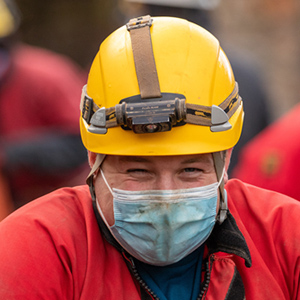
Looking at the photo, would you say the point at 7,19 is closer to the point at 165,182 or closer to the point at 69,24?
the point at 69,24

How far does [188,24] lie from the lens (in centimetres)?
302

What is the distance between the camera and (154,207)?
2727mm

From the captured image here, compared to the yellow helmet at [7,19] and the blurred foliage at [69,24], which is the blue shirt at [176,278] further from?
the blurred foliage at [69,24]

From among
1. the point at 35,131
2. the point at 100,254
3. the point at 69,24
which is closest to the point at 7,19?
the point at 35,131

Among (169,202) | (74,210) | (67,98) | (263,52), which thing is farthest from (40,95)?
(263,52)

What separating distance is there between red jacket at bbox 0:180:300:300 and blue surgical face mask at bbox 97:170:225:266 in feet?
0.46

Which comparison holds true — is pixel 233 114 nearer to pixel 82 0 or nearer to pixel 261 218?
pixel 261 218

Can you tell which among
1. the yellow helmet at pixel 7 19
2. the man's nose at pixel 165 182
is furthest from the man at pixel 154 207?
the yellow helmet at pixel 7 19

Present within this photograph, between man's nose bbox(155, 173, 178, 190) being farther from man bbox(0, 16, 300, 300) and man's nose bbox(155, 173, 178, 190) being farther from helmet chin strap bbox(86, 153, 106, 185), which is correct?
helmet chin strap bbox(86, 153, 106, 185)

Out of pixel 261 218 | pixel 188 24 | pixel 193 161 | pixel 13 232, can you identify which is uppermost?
pixel 188 24

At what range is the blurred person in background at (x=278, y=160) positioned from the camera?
4488 mm

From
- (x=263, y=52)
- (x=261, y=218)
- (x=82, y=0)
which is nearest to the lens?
(x=261, y=218)

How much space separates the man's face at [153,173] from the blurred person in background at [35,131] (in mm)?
2361

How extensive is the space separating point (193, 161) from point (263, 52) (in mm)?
8116
